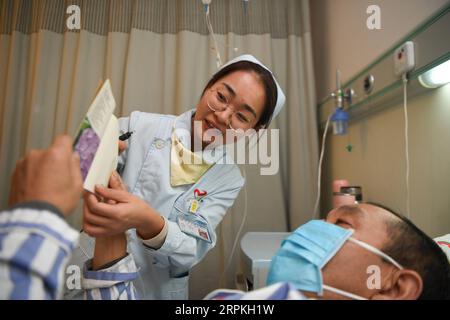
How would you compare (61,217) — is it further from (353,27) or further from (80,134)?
(353,27)

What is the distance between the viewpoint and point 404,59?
3.07 feet

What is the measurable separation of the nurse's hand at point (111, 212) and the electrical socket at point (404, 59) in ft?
3.32

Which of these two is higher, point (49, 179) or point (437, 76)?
point (437, 76)

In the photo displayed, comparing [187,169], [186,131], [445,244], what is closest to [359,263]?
[445,244]

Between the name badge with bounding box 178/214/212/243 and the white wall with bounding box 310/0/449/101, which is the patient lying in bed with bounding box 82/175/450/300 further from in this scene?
the white wall with bounding box 310/0/449/101

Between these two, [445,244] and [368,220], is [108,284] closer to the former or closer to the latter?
[368,220]

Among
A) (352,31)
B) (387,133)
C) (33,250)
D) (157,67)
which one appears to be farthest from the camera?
(157,67)

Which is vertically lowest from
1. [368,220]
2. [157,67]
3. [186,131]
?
[368,220]

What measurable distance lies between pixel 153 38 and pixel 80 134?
1511 millimetres

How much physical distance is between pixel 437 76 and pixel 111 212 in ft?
3.48

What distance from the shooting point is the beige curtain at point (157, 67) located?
5.34 ft

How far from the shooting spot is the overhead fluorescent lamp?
2.65ft

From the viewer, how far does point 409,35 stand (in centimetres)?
92
